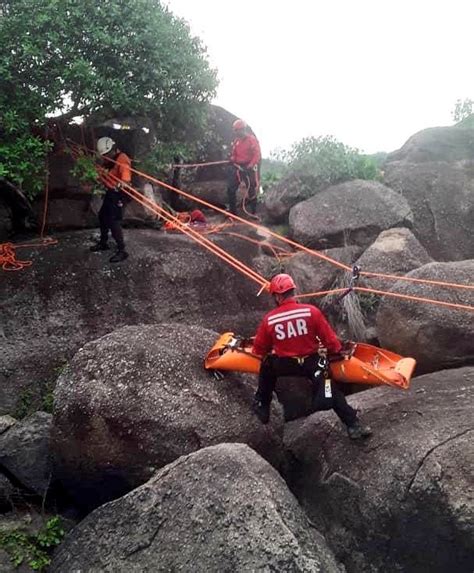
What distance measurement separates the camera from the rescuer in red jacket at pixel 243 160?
12.3 metres

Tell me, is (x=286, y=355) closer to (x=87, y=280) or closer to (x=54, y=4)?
(x=87, y=280)

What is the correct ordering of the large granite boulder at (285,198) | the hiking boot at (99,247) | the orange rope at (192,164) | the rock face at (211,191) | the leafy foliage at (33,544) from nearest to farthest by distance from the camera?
the leafy foliage at (33,544) → the hiking boot at (99,247) → the orange rope at (192,164) → the large granite boulder at (285,198) → the rock face at (211,191)

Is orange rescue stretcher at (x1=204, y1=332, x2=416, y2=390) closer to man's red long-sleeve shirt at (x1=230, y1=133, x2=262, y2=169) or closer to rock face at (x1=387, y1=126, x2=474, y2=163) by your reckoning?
man's red long-sleeve shirt at (x1=230, y1=133, x2=262, y2=169)

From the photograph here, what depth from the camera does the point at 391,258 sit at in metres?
10.2

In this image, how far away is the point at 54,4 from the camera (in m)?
8.80

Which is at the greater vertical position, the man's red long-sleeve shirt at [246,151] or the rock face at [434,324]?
the man's red long-sleeve shirt at [246,151]

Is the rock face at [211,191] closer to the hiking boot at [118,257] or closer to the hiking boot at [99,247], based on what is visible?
the hiking boot at [99,247]

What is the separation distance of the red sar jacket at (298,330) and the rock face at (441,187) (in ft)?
21.5

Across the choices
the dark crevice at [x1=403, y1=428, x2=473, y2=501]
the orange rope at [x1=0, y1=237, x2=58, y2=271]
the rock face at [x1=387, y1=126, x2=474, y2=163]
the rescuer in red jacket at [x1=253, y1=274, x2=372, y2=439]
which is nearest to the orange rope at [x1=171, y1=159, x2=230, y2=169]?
the orange rope at [x1=0, y1=237, x2=58, y2=271]

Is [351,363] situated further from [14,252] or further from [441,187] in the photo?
[441,187]

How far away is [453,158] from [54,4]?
9320 millimetres

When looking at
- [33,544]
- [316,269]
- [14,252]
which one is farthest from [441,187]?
[33,544]

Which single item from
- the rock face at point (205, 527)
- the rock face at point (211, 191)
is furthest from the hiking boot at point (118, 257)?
the rock face at point (205, 527)

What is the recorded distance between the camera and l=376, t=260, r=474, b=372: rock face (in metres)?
7.70
